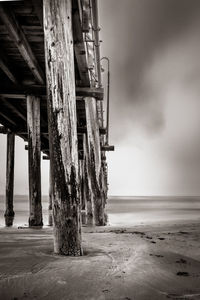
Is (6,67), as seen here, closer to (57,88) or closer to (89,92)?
(89,92)

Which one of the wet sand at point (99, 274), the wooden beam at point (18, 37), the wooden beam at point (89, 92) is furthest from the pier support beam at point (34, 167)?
→ the wet sand at point (99, 274)

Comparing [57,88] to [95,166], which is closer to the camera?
[57,88]

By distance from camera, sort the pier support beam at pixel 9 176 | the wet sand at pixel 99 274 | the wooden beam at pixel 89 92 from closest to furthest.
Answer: the wet sand at pixel 99 274
the wooden beam at pixel 89 92
the pier support beam at pixel 9 176

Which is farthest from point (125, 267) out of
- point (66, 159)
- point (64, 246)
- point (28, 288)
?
point (66, 159)

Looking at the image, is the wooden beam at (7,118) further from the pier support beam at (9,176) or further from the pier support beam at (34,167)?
the pier support beam at (34,167)

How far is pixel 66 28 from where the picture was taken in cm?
282

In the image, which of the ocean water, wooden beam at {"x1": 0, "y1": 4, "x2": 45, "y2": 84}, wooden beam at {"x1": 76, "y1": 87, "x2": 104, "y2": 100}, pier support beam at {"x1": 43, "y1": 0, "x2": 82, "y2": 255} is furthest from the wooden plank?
the ocean water

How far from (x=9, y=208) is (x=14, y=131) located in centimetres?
255

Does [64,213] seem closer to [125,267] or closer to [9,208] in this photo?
[125,267]

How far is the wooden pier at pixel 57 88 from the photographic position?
2.58 metres

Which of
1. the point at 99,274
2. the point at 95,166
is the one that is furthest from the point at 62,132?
the point at 95,166

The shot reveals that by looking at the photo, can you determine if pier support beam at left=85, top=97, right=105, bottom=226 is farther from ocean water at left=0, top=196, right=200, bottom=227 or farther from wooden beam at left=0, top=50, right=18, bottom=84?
ocean water at left=0, top=196, right=200, bottom=227

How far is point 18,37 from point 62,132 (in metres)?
2.58

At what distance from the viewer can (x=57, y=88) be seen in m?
2.65
